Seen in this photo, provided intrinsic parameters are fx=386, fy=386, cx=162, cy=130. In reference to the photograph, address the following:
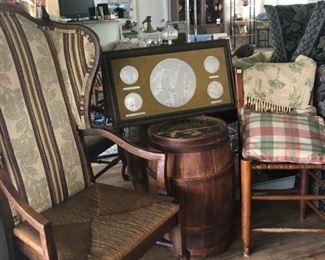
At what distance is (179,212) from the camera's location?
4.74ft

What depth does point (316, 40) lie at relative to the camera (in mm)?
1964

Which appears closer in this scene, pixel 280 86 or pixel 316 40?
pixel 280 86

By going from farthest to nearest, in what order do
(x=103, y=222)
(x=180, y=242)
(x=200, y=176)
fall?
(x=200, y=176) → (x=180, y=242) → (x=103, y=222)

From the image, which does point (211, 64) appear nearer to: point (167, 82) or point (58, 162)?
point (167, 82)

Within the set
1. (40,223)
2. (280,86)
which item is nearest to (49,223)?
(40,223)

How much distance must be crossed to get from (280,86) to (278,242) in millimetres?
773

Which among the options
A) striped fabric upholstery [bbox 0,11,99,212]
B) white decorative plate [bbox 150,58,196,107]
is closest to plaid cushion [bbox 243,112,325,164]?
white decorative plate [bbox 150,58,196,107]

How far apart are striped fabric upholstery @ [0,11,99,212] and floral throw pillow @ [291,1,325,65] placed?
42.9 inches

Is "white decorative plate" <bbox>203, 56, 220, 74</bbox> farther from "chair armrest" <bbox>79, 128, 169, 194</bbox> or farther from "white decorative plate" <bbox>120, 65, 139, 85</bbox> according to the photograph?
"chair armrest" <bbox>79, 128, 169, 194</bbox>

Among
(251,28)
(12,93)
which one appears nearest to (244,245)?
(12,93)

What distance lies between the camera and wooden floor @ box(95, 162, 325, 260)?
1831 mm

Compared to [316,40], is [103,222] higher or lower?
lower

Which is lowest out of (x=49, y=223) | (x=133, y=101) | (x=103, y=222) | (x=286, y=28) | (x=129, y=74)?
(x=103, y=222)

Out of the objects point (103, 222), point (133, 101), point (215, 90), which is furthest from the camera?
point (215, 90)
